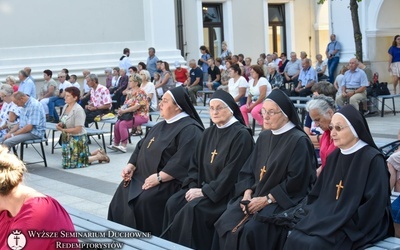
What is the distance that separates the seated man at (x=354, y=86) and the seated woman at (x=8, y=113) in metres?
7.01

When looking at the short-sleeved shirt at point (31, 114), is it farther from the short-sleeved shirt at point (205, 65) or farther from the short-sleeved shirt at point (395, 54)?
the short-sleeved shirt at point (205, 65)

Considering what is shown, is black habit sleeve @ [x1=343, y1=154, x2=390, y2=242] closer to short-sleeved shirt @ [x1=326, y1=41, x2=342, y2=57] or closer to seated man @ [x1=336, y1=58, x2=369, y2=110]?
seated man @ [x1=336, y1=58, x2=369, y2=110]

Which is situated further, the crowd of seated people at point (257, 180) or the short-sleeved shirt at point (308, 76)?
the short-sleeved shirt at point (308, 76)

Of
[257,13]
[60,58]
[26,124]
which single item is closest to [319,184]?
[26,124]

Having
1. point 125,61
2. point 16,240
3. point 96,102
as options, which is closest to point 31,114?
point 96,102

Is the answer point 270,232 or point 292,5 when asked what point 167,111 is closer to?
point 270,232

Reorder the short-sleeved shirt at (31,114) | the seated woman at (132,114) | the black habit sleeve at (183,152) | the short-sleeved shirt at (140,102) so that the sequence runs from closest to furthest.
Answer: the black habit sleeve at (183,152) < the short-sleeved shirt at (31,114) < the seated woman at (132,114) < the short-sleeved shirt at (140,102)

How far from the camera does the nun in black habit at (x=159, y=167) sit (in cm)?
705

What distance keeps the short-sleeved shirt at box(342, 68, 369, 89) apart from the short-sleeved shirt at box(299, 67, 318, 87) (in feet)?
8.08

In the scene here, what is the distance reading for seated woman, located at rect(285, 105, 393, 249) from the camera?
507 cm

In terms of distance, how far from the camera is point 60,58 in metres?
22.9

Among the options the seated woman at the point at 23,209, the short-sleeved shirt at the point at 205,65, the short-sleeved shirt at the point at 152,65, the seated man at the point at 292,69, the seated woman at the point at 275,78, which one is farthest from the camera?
the short-sleeved shirt at the point at 205,65

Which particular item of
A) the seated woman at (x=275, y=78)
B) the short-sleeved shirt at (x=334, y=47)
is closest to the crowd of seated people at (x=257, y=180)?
the seated woman at (x=275, y=78)

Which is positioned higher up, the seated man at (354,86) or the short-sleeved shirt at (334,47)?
the short-sleeved shirt at (334,47)
